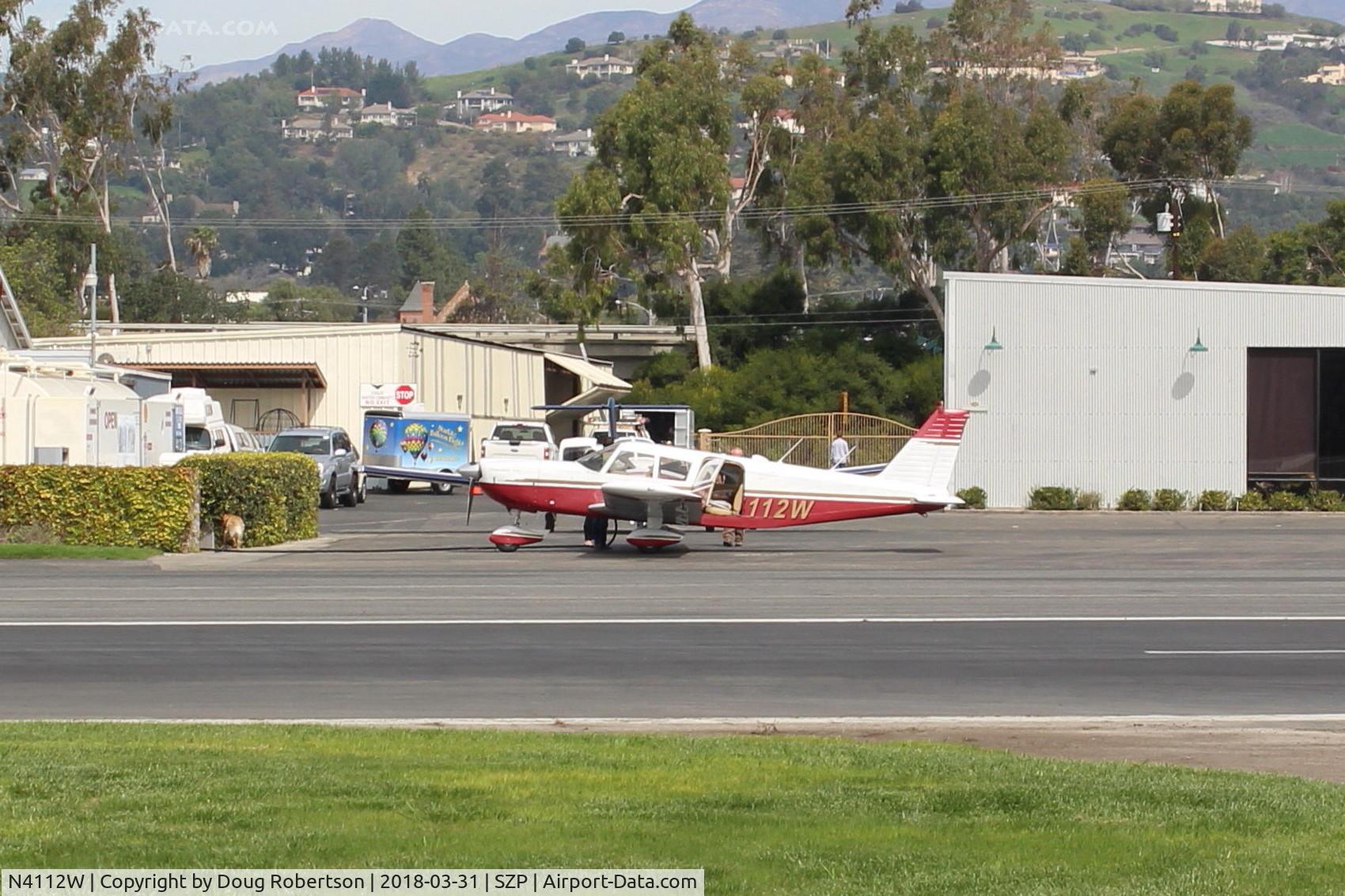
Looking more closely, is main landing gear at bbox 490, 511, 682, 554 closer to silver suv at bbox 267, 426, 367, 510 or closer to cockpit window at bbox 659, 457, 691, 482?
cockpit window at bbox 659, 457, 691, 482

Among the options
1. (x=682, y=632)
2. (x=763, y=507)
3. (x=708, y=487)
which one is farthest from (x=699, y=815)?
(x=763, y=507)

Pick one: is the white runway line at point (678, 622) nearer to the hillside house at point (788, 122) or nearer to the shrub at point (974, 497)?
the shrub at point (974, 497)

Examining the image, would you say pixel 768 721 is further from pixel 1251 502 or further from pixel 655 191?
pixel 655 191

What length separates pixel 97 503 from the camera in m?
26.5

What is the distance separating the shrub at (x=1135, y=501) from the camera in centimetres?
4028

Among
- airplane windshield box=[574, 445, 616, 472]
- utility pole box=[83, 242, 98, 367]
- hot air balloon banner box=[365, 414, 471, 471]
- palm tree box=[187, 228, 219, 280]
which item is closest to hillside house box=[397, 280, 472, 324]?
palm tree box=[187, 228, 219, 280]

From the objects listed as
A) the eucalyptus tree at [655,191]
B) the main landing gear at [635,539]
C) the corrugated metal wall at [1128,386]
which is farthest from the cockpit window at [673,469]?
the eucalyptus tree at [655,191]

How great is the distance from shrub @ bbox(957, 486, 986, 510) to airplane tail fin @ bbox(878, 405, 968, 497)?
12483 millimetres

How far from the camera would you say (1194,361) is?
41.1m

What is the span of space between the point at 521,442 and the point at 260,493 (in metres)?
18.9

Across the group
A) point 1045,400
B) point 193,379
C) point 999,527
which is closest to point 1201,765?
point 999,527

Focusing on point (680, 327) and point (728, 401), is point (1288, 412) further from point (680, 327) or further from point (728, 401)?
point (680, 327)

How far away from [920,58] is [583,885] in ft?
233

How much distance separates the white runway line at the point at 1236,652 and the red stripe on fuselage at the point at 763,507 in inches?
474
